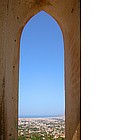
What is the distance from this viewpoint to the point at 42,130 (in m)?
1.46

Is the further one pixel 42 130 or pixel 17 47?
pixel 42 130

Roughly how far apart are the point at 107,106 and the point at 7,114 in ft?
3.14

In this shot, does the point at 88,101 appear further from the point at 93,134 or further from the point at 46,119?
the point at 46,119

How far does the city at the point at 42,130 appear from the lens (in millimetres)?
1258

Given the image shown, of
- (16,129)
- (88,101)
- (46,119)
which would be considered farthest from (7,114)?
(88,101)

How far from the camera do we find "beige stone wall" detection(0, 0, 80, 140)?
3.40 feet

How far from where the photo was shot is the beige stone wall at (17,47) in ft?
3.40

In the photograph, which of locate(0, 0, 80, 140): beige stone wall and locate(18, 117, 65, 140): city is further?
locate(18, 117, 65, 140): city

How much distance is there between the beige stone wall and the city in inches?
6.1

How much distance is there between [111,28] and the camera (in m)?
0.16

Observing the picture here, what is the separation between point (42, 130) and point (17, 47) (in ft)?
1.82

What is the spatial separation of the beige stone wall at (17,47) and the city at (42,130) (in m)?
0.16

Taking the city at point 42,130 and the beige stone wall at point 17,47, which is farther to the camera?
the city at point 42,130

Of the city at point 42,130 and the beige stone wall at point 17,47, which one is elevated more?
the beige stone wall at point 17,47
